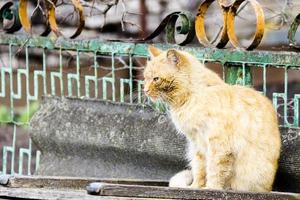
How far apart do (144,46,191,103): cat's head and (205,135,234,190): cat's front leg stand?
15.1 inches

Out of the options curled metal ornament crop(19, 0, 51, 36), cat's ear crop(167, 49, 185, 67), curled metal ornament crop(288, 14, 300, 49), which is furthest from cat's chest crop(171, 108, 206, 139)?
curled metal ornament crop(19, 0, 51, 36)

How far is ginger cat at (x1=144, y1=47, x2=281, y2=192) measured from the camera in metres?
5.45

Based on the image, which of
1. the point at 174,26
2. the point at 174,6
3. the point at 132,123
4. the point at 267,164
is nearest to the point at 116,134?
the point at 132,123

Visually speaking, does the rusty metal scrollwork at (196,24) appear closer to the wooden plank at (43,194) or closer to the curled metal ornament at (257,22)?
A: the curled metal ornament at (257,22)

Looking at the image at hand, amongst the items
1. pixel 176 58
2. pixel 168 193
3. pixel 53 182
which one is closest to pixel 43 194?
pixel 53 182

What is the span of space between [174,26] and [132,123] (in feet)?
2.09

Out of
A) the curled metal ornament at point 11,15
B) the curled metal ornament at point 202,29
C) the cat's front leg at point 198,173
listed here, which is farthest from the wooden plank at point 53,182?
the curled metal ornament at point 11,15

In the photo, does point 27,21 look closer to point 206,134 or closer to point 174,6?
point 206,134

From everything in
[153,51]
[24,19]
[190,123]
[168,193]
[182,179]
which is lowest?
[182,179]

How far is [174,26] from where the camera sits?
630 cm

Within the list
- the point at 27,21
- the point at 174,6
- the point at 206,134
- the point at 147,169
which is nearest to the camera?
the point at 206,134

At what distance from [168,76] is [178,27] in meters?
0.57

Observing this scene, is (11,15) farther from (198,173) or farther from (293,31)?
(293,31)

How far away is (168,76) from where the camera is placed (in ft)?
18.6
